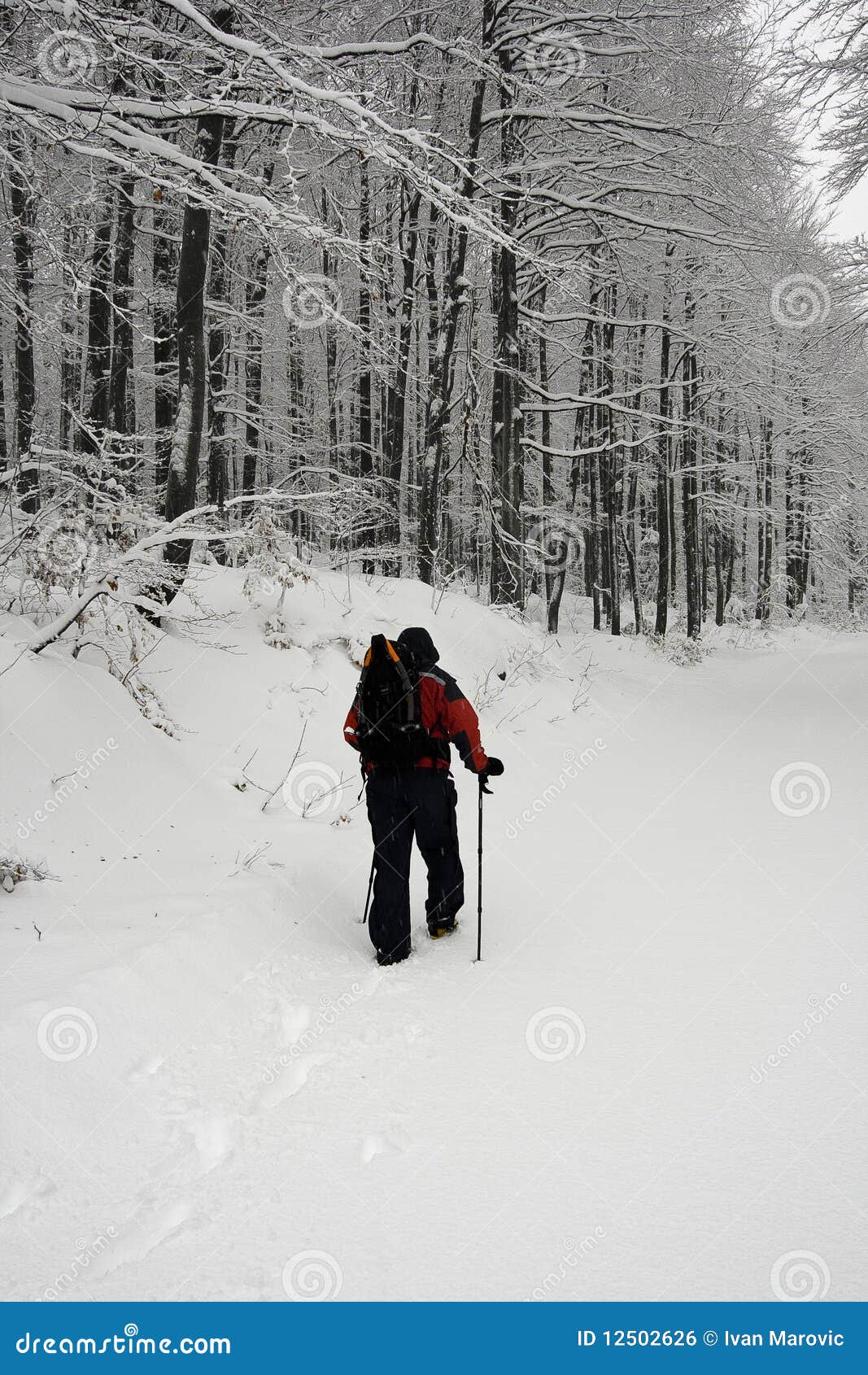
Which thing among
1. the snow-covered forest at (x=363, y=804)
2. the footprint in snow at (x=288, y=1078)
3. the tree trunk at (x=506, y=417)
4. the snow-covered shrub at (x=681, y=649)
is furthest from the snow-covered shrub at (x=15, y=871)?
the snow-covered shrub at (x=681, y=649)

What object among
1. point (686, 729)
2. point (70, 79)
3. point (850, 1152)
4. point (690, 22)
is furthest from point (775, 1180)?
point (690, 22)

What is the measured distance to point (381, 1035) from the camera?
3.70 metres

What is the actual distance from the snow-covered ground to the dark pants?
0.77ft

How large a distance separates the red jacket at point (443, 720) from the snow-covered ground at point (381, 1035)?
108 centimetres

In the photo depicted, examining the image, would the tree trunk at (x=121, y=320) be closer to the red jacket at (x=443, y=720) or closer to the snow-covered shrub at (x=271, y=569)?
the snow-covered shrub at (x=271, y=569)

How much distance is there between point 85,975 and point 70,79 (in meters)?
4.86

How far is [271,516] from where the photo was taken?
25.4 ft

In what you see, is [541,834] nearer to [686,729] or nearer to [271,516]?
[271,516]

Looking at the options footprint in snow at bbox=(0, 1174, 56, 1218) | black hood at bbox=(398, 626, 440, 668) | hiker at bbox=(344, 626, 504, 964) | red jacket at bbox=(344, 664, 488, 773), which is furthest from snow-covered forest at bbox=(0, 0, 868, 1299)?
black hood at bbox=(398, 626, 440, 668)

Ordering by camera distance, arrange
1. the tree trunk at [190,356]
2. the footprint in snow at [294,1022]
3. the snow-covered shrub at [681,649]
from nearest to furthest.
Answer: the footprint in snow at [294,1022] < the tree trunk at [190,356] < the snow-covered shrub at [681,649]

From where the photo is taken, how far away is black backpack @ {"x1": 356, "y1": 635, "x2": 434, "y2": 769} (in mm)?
4734

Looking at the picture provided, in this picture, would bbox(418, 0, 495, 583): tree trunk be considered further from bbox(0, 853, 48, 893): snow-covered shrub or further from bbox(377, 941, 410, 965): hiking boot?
bbox(0, 853, 48, 893): snow-covered shrub

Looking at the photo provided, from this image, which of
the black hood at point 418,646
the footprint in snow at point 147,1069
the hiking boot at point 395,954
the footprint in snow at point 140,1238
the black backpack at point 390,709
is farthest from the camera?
the black hood at point 418,646

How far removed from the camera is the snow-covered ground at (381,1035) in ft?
7.73
